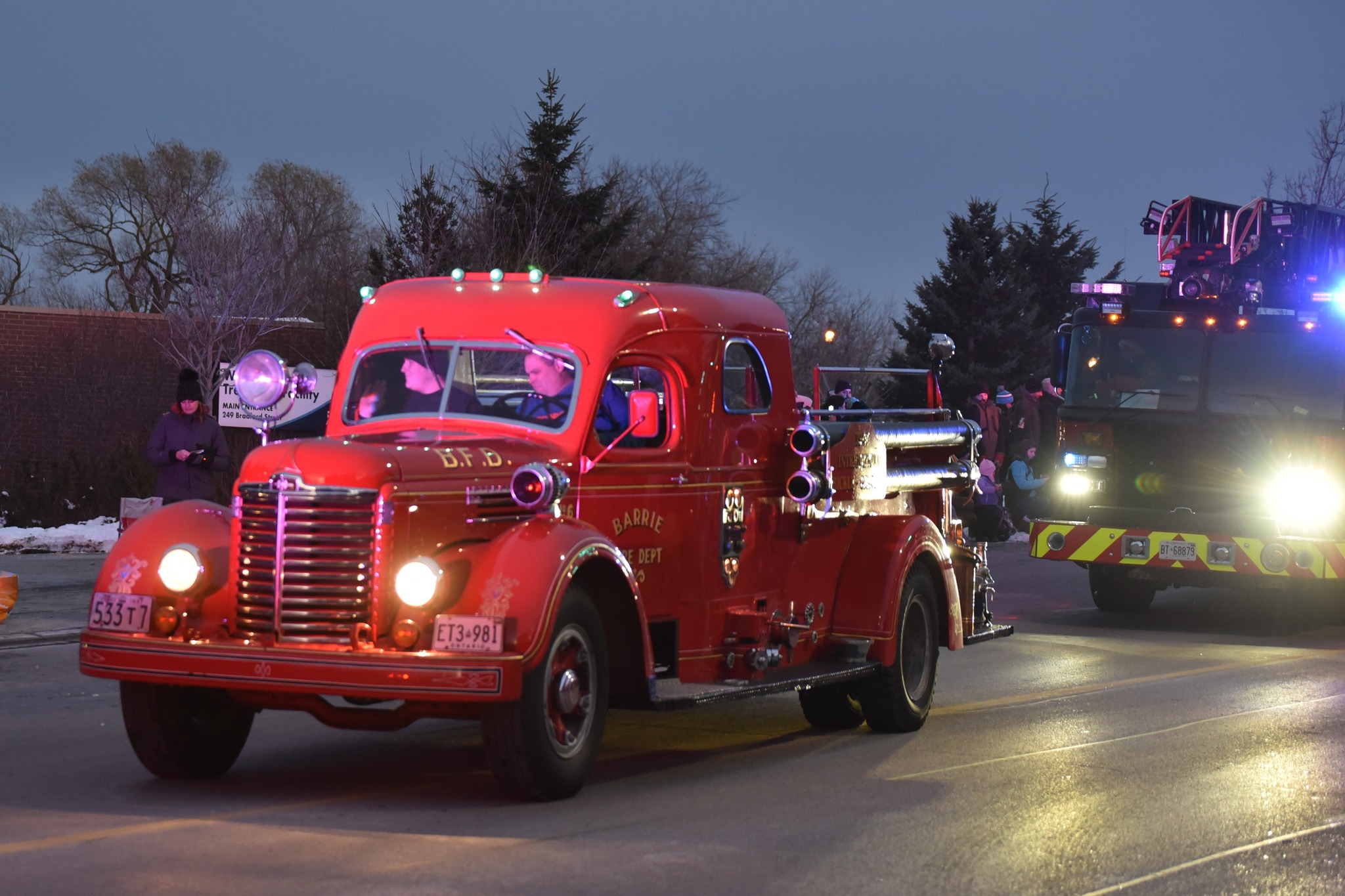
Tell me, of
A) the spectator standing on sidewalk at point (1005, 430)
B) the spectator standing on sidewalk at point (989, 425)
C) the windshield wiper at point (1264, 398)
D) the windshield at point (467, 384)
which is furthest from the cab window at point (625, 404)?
the spectator standing on sidewalk at point (989, 425)

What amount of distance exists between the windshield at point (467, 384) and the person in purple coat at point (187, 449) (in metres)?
6.57

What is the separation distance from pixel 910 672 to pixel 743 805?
8.60 feet

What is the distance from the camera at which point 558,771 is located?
7.05 m

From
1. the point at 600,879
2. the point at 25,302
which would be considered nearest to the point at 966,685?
the point at 600,879

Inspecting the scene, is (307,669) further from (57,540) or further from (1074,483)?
(57,540)

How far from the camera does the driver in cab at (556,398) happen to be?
314 inches

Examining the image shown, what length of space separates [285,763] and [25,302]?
5025 cm

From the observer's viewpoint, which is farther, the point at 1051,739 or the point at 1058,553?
the point at 1058,553

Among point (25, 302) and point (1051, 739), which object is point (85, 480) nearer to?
point (1051, 739)

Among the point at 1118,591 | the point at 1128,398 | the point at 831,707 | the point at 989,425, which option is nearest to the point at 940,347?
the point at 831,707

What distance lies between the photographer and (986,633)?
1102 centimetres

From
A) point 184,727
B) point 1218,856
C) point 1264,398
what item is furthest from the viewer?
point 1264,398

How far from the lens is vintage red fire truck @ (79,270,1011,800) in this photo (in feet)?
22.4

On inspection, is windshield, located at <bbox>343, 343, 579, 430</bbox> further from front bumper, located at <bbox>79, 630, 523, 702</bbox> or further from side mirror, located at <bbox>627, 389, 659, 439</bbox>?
front bumper, located at <bbox>79, 630, 523, 702</bbox>
